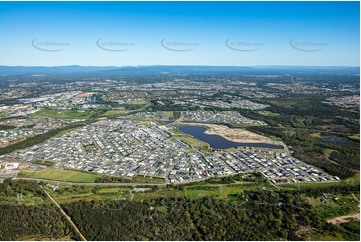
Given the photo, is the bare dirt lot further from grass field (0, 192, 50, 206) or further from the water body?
grass field (0, 192, 50, 206)


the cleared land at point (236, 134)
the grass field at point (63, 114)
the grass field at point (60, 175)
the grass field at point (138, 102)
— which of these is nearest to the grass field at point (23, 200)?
the grass field at point (60, 175)

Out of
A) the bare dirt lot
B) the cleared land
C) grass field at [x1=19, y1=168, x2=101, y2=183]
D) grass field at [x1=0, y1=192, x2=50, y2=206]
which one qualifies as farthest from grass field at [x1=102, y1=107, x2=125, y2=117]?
the bare dirt lot

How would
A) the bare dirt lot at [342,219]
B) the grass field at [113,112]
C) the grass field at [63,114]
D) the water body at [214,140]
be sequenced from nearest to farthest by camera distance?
the bare dirt lot at [342,219]
the water body at [214,140]
the grass field at [63,114]
the grass field at [113,112]

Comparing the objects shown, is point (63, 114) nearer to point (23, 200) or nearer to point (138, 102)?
point (138, 102)

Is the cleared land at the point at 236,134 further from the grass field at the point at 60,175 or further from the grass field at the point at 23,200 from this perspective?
the grass field at the point at 23,200

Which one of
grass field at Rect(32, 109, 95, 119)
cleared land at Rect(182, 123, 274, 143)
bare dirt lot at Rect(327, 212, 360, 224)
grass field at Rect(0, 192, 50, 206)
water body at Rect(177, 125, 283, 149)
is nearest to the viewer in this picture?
bare dirt lot at Rect(327, 212, 360, 224)

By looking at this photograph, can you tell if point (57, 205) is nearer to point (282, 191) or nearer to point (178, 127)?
point (282, 191)
